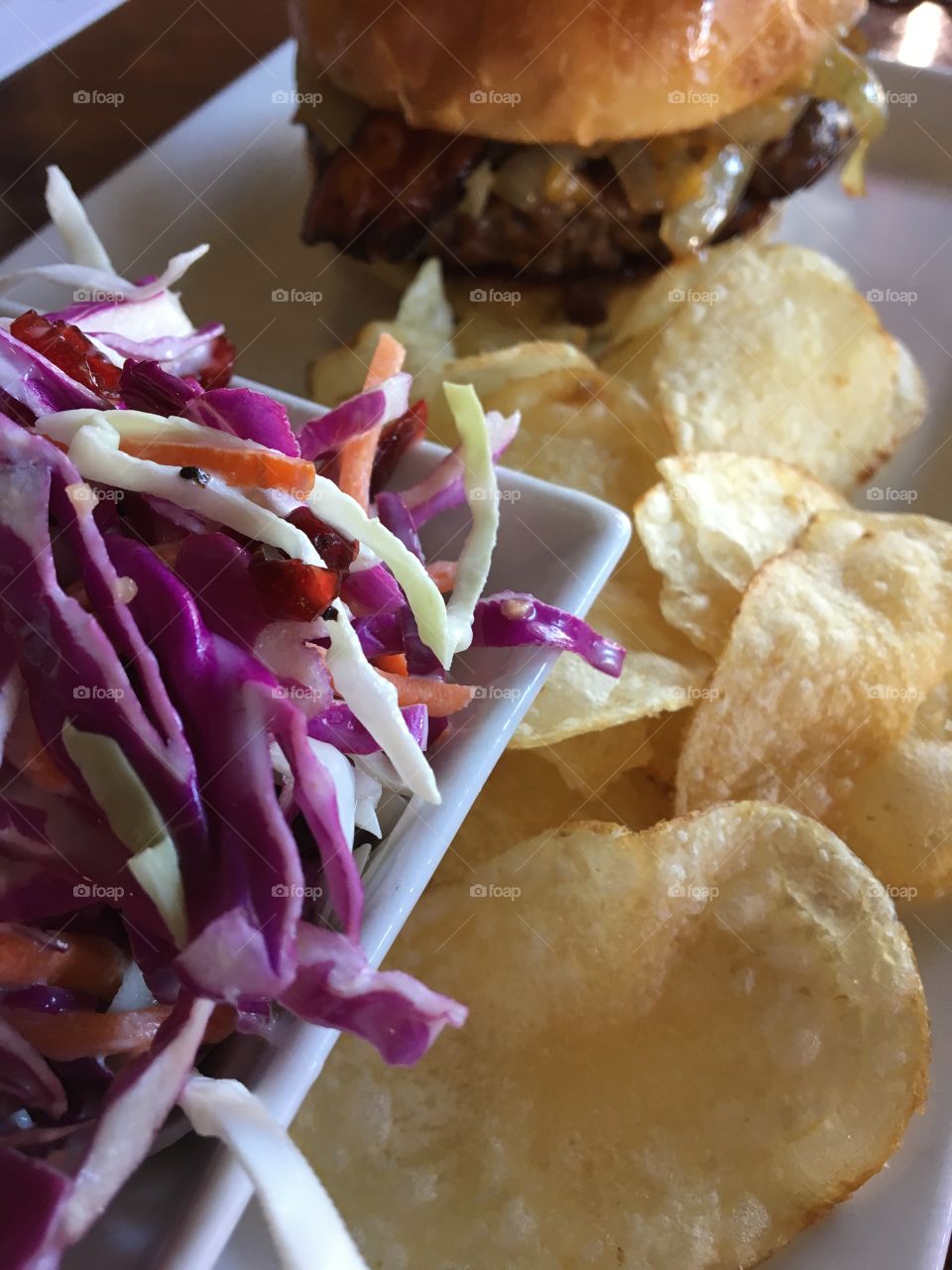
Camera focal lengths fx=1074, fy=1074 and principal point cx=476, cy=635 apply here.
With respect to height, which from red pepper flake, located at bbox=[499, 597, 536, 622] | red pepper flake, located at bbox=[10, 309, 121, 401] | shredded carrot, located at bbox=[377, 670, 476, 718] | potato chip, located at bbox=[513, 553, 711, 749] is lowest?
potato chip, located at bbox=[513, 553, 711, 749]

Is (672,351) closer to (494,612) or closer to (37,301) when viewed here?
(494,612)

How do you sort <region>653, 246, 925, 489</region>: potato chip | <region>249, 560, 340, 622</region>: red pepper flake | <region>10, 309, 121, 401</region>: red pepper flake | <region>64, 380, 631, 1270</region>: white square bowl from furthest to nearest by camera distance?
1. <region>653, 246, 925, 489</region>: potato chip
2. <region>10, 309, 121, 401</region>: red pepper flake
3. <region>249, 560, 340, 622</region>: red pepper flake
4. <region>64, 380, 631, 1270</region>: white square bowl

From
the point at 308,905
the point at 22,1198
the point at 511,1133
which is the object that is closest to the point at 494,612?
the point at 308,905

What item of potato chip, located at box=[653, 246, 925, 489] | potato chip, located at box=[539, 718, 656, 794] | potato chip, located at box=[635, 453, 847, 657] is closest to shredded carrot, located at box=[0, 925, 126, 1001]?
potato chip, located at box=[539, 718, 656, 794]

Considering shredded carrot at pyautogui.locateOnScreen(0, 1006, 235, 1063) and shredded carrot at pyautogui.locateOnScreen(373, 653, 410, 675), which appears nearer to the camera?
shredded carrot at pyautogui.locateOnScreen(0, 1006, 235, 1063)

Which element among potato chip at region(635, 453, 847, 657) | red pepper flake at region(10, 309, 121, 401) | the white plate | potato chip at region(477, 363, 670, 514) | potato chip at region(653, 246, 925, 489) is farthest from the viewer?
the white plate

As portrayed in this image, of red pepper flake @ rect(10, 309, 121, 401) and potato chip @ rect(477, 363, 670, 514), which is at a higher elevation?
red pepper flake @ rect(10, 309, 121, 401)

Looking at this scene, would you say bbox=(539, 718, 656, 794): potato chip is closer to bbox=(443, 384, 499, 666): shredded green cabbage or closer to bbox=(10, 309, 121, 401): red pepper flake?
bbox=(443, 384, 499, 666): shredded green cabbage
